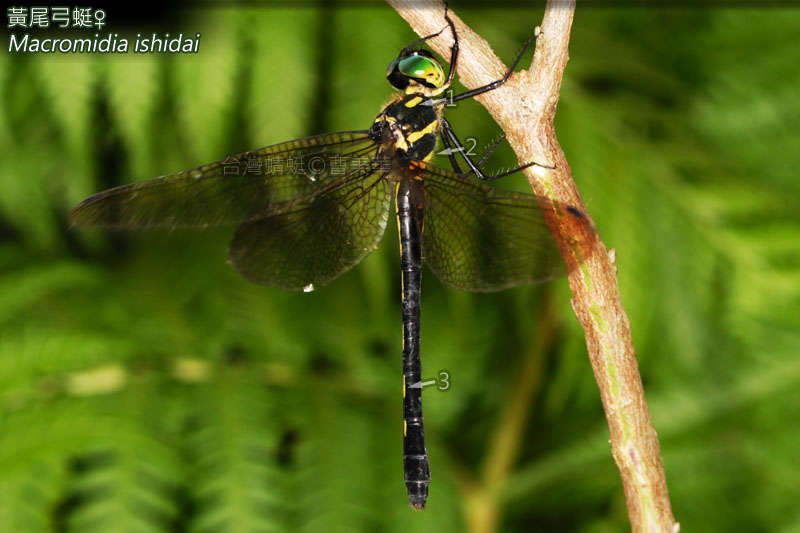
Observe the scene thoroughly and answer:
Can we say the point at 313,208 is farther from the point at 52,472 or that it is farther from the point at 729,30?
the point at 729,30

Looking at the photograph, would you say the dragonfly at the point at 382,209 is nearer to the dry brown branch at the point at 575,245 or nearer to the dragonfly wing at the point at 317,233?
the dragonfly wing at the point at 317,233

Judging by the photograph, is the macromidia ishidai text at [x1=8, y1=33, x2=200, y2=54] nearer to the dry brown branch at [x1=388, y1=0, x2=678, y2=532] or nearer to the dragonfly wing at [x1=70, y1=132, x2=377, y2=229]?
the dragonfly wing at [x1=70, y1=132, x2=377, y2=229]

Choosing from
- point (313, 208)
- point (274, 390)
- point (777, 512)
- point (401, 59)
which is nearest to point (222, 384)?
point (274, 390)

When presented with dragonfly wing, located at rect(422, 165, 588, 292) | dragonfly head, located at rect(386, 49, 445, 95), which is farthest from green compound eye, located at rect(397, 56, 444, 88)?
dragonfly wing, located at rect(422, 165, 588, 292)

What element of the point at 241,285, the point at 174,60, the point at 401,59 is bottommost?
the point at 401,59

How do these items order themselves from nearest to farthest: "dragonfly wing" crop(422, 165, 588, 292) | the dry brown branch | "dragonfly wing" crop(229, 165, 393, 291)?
the dry brown branch → "dragonfly wing" crop(422, 165, 588, 292) → "dragonfly wing" crop(229, 165, 393, 291)
